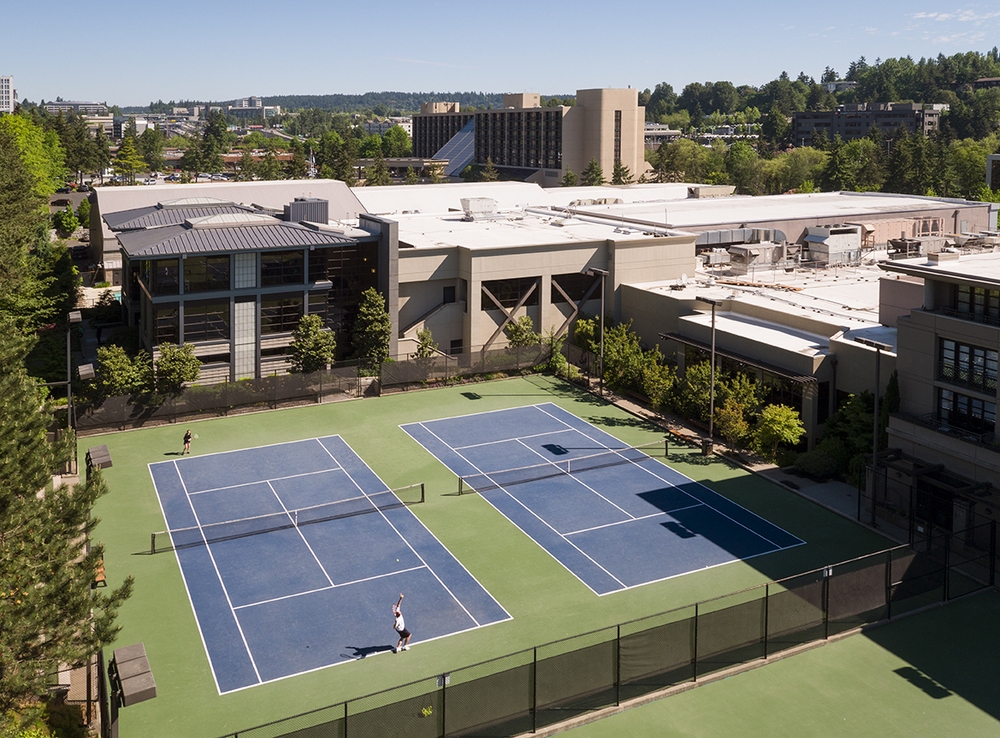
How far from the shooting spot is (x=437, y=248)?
205 feet

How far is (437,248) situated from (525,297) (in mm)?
6585

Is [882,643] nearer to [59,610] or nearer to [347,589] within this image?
[347,589]

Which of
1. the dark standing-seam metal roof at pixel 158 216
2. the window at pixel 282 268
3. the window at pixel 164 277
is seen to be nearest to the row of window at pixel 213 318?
the window at pixel 164 277

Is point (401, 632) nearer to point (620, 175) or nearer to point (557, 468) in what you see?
point (557, 468)

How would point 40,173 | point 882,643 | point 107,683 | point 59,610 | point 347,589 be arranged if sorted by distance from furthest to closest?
point 40,173, point 347,589, point 882,643, point 107,683, point 59,610

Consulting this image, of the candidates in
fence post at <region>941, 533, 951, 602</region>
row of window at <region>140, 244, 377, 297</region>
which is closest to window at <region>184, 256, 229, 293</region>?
row of window at <region>140, 244, 377, 297</region>

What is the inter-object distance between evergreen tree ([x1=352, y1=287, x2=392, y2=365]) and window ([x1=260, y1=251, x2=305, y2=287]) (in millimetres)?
4129

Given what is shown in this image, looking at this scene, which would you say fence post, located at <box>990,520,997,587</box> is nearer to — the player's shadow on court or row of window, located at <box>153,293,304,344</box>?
the player's shadow on court

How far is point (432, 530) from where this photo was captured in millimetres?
40250

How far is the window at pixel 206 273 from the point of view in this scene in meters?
56.1

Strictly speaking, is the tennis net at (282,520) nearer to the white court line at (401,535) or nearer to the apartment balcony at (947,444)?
the white court line at (401,535)

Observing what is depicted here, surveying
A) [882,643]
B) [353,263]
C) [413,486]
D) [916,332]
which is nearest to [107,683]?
[413,486]

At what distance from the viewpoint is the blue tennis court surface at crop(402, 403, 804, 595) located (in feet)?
123

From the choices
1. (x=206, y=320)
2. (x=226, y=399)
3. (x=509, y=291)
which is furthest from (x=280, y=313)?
(x=509, y=291)
